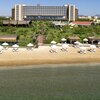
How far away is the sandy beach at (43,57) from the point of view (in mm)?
35475

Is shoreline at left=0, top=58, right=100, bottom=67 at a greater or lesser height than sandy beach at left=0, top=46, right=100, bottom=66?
lesser

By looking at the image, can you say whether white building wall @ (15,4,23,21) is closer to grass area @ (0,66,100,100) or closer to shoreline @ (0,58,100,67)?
shoreline @ (0,58,100,67)

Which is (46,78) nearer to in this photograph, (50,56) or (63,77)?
(63,77)

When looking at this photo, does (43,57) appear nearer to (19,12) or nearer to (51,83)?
(51,83)

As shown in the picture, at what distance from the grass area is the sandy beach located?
8.39 ft

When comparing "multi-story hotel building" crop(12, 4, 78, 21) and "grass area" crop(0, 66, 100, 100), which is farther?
"multi-story hotel building" crop(12, 4, 78, 21)

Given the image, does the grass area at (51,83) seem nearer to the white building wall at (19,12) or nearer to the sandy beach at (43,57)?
the sandy beach at (43,57)

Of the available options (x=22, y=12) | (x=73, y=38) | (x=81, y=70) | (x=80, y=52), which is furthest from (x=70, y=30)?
(x=22, y=12)

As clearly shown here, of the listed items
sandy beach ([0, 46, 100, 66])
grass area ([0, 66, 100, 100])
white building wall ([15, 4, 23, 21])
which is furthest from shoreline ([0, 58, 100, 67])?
white building wall ([15, 4, 23, 21])

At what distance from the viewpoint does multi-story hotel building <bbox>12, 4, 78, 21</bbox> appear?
151625mm

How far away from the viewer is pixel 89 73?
31.9 meters

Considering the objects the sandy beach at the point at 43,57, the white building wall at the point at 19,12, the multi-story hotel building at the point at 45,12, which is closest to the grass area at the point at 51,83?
the sandy beach at the point at 43,57

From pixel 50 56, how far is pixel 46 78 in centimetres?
923

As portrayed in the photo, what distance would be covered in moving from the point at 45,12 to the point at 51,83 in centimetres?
12754
